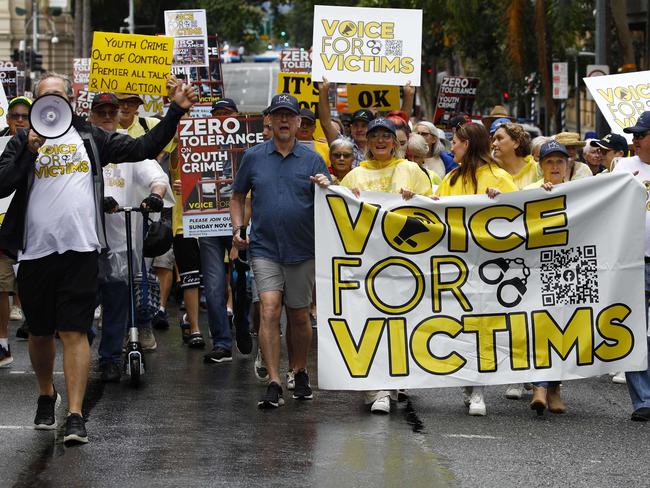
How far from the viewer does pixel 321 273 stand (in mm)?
9086

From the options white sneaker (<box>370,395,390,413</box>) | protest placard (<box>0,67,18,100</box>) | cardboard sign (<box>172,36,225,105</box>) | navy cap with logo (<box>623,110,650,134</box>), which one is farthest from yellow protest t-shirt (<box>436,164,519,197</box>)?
protest placard (<box>0,67,18,100</box>)

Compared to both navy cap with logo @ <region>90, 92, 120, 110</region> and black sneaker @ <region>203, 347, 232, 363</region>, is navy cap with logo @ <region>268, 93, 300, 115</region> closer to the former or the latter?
navy cap with logo @ <region>90, 92, 120, 110</region>

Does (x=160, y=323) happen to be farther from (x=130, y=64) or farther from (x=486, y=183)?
(x=486, y=183)

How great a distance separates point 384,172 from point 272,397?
161 cm

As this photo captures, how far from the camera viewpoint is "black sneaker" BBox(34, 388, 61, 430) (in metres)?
8.28

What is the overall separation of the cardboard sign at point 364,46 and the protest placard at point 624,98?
236 cm

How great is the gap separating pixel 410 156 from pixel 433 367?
3.75 metres

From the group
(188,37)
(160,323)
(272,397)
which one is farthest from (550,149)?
(188,37)

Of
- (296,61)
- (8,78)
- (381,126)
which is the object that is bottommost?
(381,126)

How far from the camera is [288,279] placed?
372 inches

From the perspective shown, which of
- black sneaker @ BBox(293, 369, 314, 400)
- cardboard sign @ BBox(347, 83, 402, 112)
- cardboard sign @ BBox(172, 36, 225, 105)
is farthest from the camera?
cardboard sign @ BBox(172, 36, 225, 105)

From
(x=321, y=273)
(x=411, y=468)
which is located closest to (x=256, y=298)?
(x=321, y=273)

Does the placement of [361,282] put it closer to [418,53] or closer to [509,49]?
[418,53]

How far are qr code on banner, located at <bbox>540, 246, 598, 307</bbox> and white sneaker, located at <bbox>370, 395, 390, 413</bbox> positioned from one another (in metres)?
1.14
